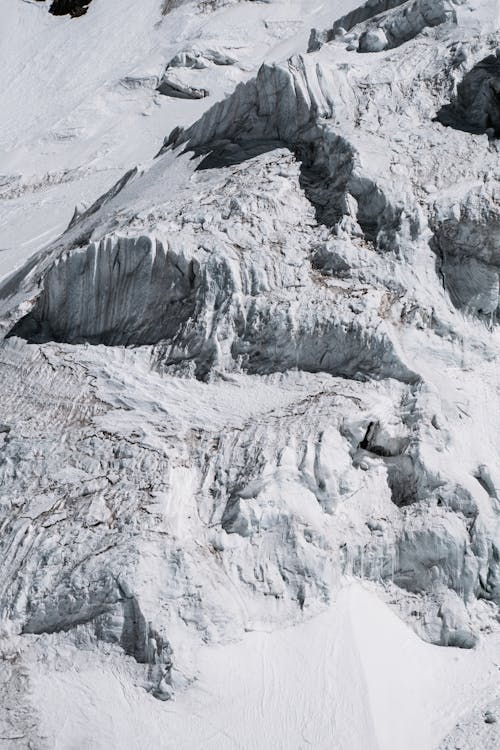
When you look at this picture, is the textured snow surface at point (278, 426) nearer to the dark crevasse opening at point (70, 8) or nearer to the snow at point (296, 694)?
the snow at point (296, 694)

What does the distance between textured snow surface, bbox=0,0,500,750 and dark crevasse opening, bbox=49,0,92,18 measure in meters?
19.8

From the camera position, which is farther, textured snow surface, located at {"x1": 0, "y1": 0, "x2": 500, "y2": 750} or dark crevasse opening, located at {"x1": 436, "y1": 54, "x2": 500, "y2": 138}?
dark crevasse opening, located at {"x1": 436, "y1": 54, "x2": 500, "y2": 138}

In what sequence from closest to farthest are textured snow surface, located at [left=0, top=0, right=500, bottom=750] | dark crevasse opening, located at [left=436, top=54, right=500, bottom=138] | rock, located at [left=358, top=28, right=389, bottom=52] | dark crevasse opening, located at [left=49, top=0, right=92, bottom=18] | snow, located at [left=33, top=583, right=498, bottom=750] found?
snow, located at [left=33, top=583, right=498, bottom=750]
textured snow surface, located at [left=0, top=0, right=500, bottom=750]
dark crevasse opening, located at [left=436, top=54, right=500, bottom=138]
rock, located at [left=358, top=28, right=389, bottom=52]
dark crevasse opening, located at [left=49, top=0, right=92, bottom=18]

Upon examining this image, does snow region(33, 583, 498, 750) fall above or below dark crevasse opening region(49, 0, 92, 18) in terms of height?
below

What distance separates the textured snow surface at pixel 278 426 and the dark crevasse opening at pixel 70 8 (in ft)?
65.0

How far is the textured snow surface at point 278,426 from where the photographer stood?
12.7 m

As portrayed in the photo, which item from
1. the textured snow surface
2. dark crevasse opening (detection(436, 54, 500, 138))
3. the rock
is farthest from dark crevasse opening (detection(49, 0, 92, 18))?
dark crevasse opening (detection(436, 54, 500, 138))

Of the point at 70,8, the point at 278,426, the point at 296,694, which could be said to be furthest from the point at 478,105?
the point at 70,8

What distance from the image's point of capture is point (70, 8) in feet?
128

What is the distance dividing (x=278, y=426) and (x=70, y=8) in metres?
29.2

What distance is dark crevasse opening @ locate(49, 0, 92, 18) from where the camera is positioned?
38.9 metres

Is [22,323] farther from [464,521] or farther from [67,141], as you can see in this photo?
[67,141]

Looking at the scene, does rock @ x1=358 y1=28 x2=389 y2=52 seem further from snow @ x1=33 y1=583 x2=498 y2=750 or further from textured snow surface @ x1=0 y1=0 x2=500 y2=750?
snow @ x1=33 y1=583 x2=498 y2=750

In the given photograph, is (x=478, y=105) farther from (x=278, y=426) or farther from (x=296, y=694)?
(x=296, y=694)
